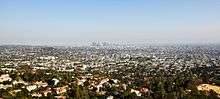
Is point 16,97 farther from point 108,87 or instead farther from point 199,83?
point 199,83

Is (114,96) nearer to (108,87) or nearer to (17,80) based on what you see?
(108,87)

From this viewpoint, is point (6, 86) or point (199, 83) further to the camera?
point (199, 83)

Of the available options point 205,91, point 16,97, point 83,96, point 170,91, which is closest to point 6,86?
point 16,97

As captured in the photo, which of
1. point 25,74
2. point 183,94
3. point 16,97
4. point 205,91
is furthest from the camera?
point 25,74

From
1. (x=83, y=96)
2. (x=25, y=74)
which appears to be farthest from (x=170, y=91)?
(x=25, y=74)

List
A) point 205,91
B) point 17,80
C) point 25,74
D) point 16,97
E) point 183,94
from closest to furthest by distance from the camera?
point 16,97 → point 183,94 → point 205,91 → point 17,80 → point 25,74

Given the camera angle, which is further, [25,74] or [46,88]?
[25,74]

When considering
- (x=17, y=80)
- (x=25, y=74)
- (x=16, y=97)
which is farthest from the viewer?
(x=25, y=74)

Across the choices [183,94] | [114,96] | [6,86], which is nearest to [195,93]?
[183,94]

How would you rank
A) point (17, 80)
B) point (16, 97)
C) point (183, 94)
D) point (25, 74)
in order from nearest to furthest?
point (16, 97) → point (183, 94) → point (17, 80) → point (25, 74)
